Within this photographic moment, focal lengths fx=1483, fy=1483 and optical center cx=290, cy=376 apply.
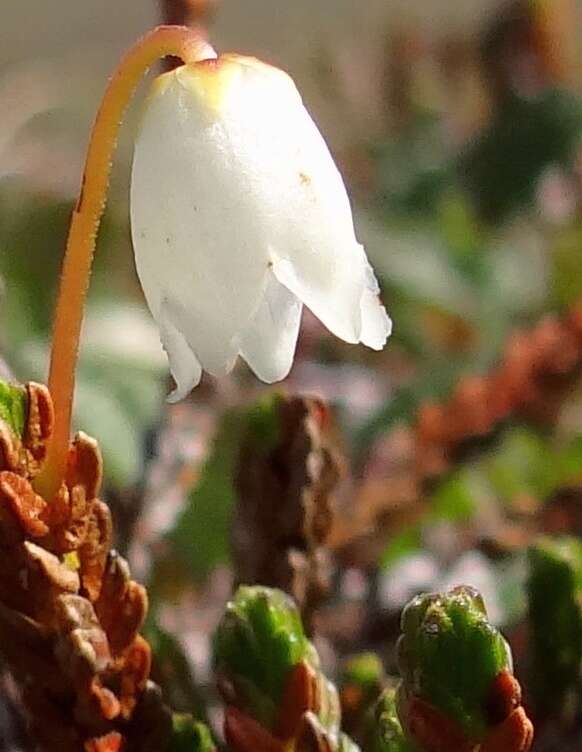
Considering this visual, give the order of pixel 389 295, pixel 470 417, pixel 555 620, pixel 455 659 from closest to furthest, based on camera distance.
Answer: pixel 455 659
pixel 555 620
pixel 470 417
pixel 389 295

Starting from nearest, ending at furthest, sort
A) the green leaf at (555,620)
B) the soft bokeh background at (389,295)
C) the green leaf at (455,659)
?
the green leaf at (455,659), the green leaf at (555,620), the soft bokeh background at (389,295)

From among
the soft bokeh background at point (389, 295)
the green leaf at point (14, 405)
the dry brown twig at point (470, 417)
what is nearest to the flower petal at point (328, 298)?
the green leaf at point (14, 405)

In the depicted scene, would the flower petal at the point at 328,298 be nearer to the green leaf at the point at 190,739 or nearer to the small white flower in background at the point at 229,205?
the small white flower in background at the point at 229,205

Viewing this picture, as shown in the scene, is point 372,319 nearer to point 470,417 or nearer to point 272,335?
point 272,335

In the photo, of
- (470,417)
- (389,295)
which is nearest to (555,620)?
(470,417)

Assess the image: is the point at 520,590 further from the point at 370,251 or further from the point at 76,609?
the point at 370,251

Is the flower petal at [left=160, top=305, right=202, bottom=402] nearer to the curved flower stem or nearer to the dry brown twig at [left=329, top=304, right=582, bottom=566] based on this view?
the curved flower stem
